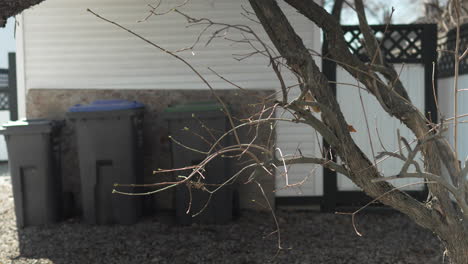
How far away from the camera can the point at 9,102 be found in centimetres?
1162

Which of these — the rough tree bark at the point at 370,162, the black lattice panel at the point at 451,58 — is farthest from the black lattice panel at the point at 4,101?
the rough tree bark at the point at 370,162

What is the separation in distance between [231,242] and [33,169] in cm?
242

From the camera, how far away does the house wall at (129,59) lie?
278 inches

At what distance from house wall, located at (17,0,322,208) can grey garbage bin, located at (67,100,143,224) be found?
88 cm

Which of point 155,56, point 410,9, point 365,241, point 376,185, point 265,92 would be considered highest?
point 410,9

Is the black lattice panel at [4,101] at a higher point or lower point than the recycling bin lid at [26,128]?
higher

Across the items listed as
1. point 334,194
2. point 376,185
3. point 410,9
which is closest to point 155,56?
point 334,194

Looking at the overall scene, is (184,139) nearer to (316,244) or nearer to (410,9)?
(316,244)

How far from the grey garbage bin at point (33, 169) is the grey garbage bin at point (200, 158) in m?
1.40

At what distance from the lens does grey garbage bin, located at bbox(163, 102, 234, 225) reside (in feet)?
20.4

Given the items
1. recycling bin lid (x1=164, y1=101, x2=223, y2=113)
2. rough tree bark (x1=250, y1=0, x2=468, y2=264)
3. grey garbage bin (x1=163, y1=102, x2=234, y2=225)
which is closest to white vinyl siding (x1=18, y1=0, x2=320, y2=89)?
recycling bin lid (x1=164, y1=101, x2=223, y2=113)

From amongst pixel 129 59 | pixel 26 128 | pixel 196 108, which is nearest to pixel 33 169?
pixel 26 128

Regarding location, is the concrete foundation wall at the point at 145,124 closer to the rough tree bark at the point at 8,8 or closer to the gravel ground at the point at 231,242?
the gravel ground at the point at 231,242

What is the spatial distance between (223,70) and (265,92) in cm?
59
